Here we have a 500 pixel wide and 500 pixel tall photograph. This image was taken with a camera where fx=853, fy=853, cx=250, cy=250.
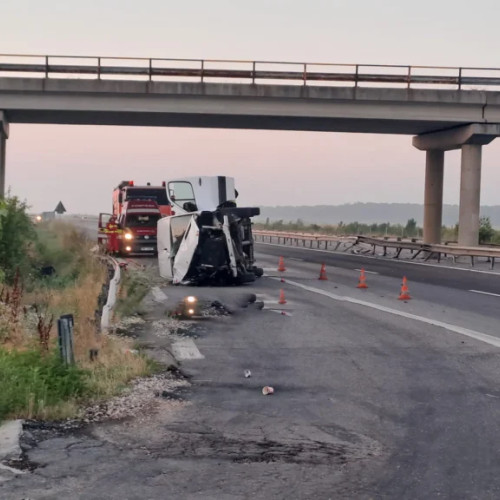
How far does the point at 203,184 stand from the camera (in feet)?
80.1

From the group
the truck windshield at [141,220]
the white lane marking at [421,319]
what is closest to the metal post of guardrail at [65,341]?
the white lane marking at [421,319]

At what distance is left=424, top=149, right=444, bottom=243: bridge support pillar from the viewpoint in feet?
141

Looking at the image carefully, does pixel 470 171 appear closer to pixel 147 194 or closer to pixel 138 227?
pixel 147 194

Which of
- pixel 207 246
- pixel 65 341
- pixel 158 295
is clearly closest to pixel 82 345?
pixel 65 341

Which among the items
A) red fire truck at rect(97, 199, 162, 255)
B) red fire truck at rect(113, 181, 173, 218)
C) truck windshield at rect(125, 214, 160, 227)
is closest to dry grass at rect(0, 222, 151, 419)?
red fire truck at rect(97, 199, 162, 255)

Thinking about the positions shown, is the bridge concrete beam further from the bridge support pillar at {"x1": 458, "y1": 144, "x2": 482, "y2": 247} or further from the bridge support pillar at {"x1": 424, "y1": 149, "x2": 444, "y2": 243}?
the bridge support pillar at {"x1": 424, "y1": 149, "x2": 444, "y2": 243}

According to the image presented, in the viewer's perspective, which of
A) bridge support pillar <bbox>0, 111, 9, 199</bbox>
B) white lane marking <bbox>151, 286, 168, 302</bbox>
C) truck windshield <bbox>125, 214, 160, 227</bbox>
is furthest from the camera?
bridge support pillar <bbox>0, 111, 9, 199</bbox>

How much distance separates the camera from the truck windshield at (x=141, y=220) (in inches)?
1351

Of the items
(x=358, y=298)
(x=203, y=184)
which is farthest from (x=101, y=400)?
(x=203, y=184)

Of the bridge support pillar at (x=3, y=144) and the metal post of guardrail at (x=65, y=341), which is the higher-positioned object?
the bridge support pillar at (x=3, y=144)

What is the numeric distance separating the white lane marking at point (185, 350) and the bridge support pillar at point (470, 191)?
27.8m

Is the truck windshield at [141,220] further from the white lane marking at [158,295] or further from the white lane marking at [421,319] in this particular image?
the white lane marking at [158,295]

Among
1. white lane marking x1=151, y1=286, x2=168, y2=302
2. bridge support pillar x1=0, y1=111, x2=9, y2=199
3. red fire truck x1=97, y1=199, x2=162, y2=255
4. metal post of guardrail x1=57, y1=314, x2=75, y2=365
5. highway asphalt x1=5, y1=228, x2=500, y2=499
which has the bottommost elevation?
highway asphalt x1=5, y1=228, x2=500, y2=499

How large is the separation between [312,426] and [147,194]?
2989cm
